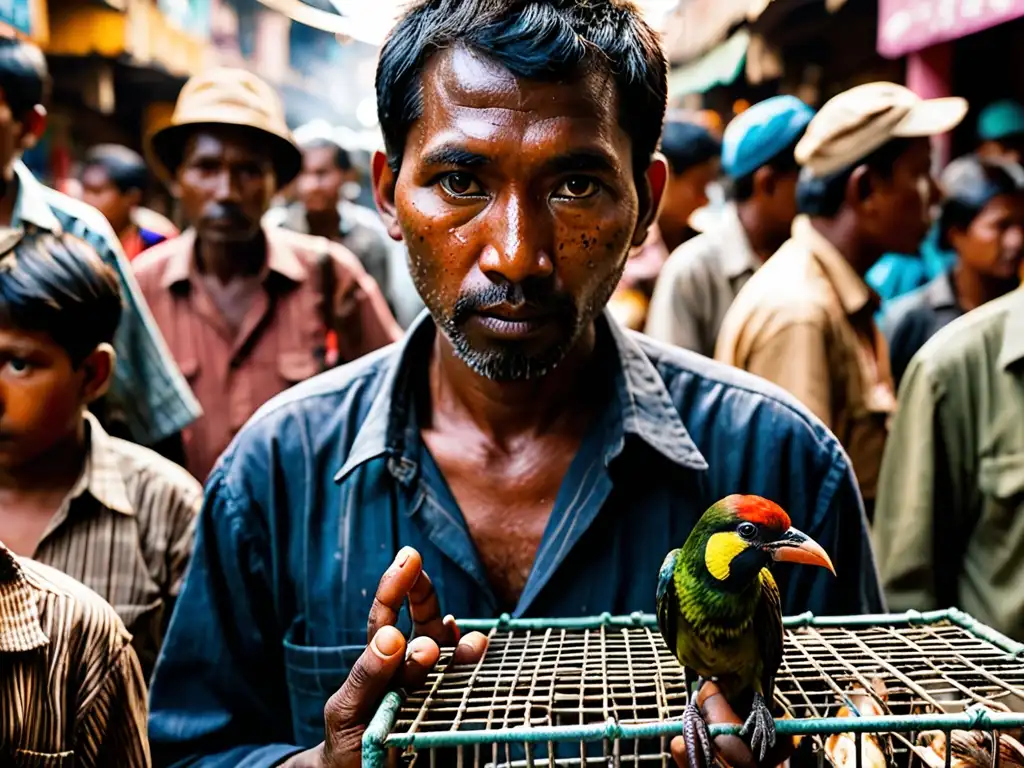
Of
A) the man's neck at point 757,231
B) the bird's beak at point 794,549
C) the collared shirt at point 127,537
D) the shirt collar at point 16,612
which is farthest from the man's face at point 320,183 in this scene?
the bird's beak at point 794,549

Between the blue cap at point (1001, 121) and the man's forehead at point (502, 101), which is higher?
the blue cap at point (1001, 121)

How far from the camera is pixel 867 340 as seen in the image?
13.2 feet

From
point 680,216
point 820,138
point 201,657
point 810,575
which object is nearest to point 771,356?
point 820,138

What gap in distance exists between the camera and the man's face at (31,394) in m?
2.52

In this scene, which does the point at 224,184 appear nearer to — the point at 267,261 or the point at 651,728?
the point at 267,261

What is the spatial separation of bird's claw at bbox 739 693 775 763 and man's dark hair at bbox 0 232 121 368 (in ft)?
6.75

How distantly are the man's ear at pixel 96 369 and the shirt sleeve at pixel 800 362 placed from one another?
2161 millimetres

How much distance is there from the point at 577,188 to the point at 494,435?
572 mm

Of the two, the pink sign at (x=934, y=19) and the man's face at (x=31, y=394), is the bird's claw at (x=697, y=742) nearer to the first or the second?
the man's face at (x=31, y=394)

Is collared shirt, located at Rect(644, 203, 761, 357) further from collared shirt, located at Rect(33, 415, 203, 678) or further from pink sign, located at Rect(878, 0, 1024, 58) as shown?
collared shirt, located at Rect(33, 415, 203, 678)

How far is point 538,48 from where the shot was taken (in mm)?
1805

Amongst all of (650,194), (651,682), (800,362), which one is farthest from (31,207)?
(651,682)

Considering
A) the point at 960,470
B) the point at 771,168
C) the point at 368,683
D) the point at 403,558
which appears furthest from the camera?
the point at 771,168

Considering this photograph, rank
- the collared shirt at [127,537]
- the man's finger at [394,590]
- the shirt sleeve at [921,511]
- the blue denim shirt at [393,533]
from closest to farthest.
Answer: the man's finger at [394,590] → the blue denim shirt at [393,533] → the collared shirt at [127,537] → the shirt sleeve at [921,511]
